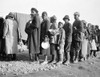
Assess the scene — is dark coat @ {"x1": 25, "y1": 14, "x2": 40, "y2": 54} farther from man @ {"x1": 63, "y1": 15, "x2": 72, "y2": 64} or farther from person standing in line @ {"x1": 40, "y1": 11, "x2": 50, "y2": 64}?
man @ {"x1": 63, "y1": 15, "x2": 72, "y2": 64}

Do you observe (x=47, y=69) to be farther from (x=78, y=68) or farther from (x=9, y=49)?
(x=9, y=49)

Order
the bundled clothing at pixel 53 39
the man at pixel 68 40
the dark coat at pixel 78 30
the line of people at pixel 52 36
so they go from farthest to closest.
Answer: the dark coat at pixel 78 30, the man at pixel 68 40, the line of people at pixel 52 36, the bundled clothing at pixel 53 39

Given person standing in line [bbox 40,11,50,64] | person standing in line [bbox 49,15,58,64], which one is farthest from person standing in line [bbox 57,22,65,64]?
person standing in line [bbox 40,11,50,64]

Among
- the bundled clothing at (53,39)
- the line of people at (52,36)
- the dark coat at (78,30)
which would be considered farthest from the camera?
the dark coat at (78,30)

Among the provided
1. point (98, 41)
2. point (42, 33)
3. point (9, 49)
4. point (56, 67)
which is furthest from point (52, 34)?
point (98, 41)

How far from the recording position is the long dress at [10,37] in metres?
8.37

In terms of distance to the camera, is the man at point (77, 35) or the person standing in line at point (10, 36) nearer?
the person standing in line at point (10, 36)

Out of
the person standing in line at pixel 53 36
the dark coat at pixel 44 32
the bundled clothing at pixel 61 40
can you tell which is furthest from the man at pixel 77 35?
the dark coat at pixel 44 32

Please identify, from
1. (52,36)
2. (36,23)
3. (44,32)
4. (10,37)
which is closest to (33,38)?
(44,32)

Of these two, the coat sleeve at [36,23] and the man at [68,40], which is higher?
the coat sleeve at [36,23]

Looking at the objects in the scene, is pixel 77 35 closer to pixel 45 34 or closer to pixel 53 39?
pixel 53 39

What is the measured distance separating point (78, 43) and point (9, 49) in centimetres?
301

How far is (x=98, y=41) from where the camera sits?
1222 centimetres

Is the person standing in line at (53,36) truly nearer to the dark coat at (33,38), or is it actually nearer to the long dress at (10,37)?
the dark coat at (33,38)
